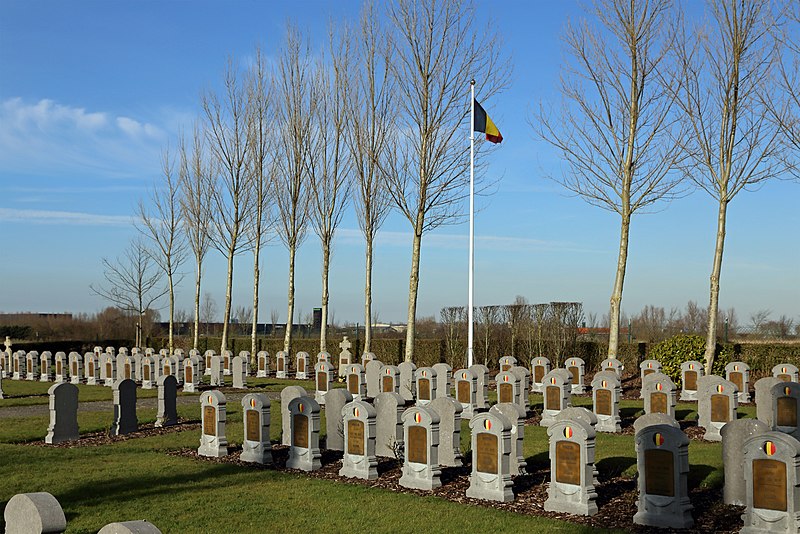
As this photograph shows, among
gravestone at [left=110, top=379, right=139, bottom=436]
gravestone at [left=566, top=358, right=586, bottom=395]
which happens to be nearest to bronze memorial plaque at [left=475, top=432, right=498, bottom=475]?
gravestone at [left=110, top=379, right=139, bottom=436]

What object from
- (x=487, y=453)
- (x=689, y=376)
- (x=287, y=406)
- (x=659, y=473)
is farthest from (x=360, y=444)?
(x=689, y=376)

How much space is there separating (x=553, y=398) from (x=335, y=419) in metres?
5.43

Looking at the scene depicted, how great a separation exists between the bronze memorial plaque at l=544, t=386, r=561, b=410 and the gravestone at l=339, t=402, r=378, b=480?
21.4 feet

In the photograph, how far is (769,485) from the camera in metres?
8.48

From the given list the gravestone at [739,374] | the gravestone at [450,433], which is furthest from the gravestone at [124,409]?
the gravestone at [739,374]

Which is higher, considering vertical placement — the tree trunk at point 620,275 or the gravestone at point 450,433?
the tree trunk at point 620,275

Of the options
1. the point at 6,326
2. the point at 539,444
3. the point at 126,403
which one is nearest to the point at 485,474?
the point at 539,444

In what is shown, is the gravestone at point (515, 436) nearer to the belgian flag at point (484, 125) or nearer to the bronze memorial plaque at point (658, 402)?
the bronze memorial plaque at point (658, 402)

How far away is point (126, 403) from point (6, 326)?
39.5 metres

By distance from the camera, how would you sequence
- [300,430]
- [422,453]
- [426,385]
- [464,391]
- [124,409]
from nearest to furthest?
[422,453] → [300,430] → [124,409] → [464,391] → [426,385]

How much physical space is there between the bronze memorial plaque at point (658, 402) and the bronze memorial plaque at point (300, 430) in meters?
7.37

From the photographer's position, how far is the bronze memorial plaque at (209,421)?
13.8 meters

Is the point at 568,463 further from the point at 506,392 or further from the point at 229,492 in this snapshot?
the point at 506,392

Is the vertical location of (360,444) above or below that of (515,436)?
below
